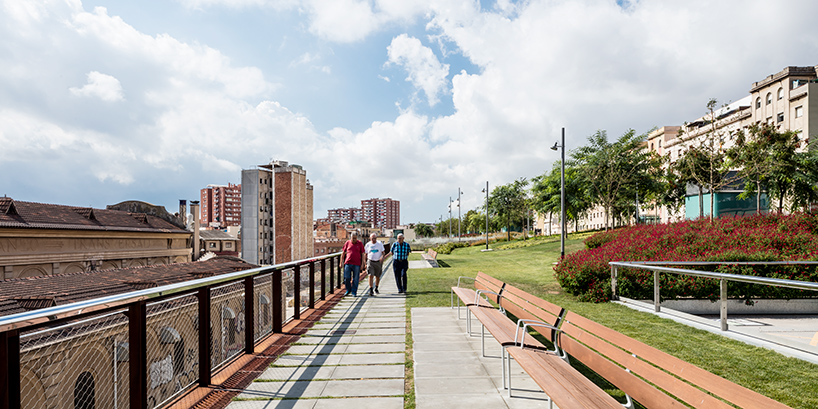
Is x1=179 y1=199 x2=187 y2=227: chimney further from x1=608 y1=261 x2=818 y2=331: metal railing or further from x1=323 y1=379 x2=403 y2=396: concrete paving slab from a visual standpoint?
x1=323 y1=379 x2=403 y2=396: concrete paving slab

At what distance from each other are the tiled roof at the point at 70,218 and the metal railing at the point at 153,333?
5448 cm

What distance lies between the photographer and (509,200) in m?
62.8

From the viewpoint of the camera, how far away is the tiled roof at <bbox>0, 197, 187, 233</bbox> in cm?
4894

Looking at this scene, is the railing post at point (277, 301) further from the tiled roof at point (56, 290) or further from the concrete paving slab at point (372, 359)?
the tiled roof at point (56, 290)

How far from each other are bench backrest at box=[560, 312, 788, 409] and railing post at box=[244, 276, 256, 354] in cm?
381

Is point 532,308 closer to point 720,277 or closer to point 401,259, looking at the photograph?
point 720,277

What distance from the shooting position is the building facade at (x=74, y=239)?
46.7 metres

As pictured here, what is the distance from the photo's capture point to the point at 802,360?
5.56 metres

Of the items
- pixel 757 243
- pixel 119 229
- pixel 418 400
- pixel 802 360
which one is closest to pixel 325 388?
pixel 418 400

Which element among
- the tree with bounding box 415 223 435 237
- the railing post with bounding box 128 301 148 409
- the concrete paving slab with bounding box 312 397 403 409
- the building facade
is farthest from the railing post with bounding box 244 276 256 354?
the tree with bounding box 415 223 435 237

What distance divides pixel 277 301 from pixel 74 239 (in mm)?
60860

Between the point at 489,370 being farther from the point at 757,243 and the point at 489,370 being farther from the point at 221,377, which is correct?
the point at 757,243

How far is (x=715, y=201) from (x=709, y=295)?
2636cm

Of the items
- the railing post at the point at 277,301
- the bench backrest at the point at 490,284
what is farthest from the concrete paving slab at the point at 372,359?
the bench backrest at the point at 490,284
